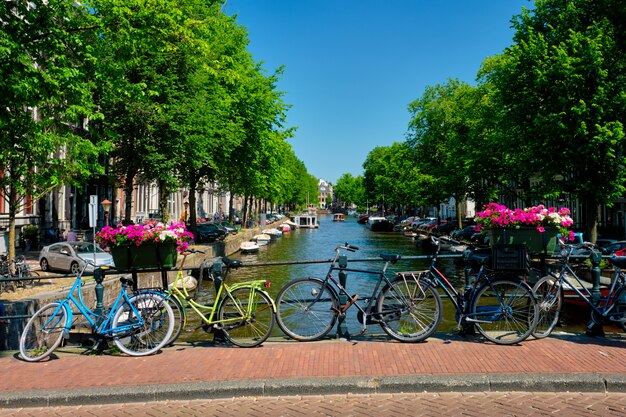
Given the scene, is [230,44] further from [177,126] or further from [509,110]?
[509,110]

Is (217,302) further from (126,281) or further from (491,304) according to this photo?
(491,304)

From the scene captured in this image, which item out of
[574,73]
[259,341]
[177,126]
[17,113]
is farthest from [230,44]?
[259,341]

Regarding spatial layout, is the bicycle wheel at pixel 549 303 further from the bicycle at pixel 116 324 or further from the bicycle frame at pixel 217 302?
the bicycle at pixel 116 324

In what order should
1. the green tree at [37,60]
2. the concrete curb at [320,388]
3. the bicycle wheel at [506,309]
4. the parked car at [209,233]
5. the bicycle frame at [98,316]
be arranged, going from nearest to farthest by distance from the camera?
the concrete curb at [320,388]
the bicycle frame at [98,316]
the bicycle wheel at [506,309]
the green tree at [37,60]
the parked car at [209,233]

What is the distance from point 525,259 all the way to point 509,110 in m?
22.5

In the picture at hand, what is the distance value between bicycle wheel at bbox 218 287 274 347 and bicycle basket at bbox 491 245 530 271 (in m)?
2.97

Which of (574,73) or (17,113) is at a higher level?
(574,73)

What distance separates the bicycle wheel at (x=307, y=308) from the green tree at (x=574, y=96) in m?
18.6

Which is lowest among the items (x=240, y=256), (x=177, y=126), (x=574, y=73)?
(x=240, y=256)

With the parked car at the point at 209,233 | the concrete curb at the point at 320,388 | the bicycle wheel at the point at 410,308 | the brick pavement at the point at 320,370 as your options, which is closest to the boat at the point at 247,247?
the parked car at the point at 209,233

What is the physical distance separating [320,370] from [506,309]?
267 cm

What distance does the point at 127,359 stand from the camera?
254 inches

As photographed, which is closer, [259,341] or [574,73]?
[259,341]

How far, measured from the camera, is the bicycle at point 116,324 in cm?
650
